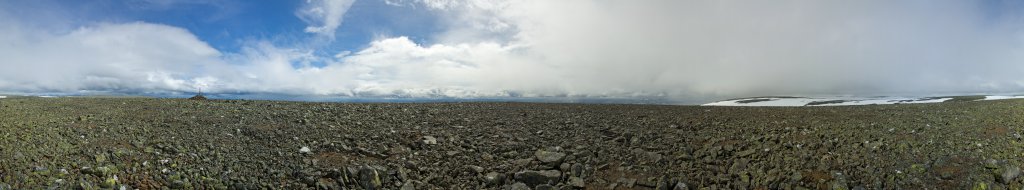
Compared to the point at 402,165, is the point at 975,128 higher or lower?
higher

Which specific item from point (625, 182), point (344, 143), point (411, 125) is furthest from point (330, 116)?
point (625, 182)

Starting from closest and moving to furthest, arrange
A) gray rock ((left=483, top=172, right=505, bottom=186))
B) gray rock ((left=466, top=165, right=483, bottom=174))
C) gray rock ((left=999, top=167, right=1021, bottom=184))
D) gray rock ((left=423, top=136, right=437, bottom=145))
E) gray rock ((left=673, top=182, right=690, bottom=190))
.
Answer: gray rock ((left=999, top=167, right=1021, bottom=184)) < gray rock ((left=673, top=182, right=690, bottom=190)) < gray rock ((left=483, top=172, right=505, bottom=186)) < gray rock ((left=466, top=165, right=483, bottom=174)) < gray rock ((left=423, top=136, right=437, bottom=145))

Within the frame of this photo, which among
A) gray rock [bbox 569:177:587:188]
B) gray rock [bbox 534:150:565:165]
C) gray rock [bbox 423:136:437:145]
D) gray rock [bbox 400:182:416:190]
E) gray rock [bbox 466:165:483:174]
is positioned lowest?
gray rock [bbox 400:182:416:190]

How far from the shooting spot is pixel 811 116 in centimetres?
1705

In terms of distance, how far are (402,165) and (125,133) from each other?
7.64m

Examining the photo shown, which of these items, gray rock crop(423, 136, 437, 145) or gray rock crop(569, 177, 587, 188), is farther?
gray rock crop(423, 136, 437, 145)

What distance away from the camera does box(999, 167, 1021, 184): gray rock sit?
29.3ft

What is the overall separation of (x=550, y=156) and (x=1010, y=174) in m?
9.39

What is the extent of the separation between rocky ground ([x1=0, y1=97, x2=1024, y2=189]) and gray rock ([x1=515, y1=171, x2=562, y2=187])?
0.11ft

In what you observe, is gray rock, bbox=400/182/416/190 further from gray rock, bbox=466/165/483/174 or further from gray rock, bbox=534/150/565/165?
gray rock, bbox=534/150/565/165

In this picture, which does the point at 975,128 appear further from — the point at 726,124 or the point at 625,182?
the point at 625,182

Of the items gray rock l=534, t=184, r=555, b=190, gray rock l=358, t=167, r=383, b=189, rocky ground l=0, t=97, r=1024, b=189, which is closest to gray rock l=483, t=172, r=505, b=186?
rocky ground l=0, t=97, r=1024, b=189

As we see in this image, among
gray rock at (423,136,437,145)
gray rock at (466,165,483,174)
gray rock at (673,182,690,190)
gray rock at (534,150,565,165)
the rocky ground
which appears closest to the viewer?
the rocky ground

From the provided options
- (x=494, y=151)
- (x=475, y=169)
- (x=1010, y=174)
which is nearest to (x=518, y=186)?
(x=475, y=169)
